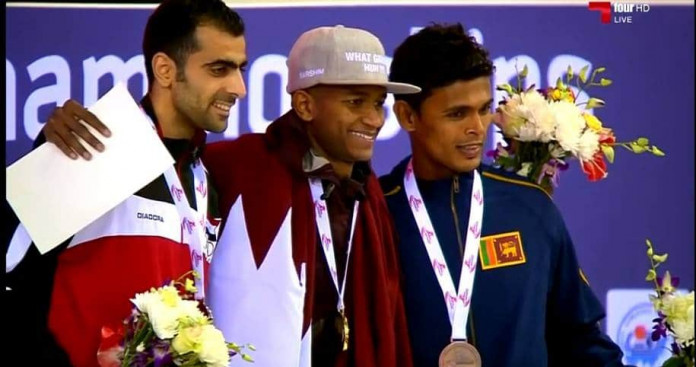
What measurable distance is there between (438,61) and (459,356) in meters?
0.86

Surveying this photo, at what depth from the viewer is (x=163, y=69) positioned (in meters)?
4.20

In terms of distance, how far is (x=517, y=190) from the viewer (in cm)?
464

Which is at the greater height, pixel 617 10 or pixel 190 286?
pixel 617 10

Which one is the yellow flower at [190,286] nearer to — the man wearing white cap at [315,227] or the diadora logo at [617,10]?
the man wearing white cap at [315,227]

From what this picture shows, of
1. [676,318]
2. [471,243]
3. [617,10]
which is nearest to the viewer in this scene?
[676,318]

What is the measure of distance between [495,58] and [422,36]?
3.31 feet

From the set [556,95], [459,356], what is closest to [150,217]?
[459,356]

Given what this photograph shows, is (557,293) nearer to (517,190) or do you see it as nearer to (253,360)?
(517,190)

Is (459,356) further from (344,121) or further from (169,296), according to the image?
(169,296)

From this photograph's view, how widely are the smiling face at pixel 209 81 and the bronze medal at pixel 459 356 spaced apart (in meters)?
0.89

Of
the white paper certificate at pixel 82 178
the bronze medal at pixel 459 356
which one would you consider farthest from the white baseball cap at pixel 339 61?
the bronze medal at pixel 459 356

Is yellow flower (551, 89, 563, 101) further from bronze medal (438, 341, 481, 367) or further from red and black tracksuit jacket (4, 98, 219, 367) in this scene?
red and black tracksuit jacket (4, 98, 219, 367)

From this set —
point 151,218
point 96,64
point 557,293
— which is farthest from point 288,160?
point 96,64

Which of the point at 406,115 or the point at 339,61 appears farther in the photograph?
the point at 406,115
